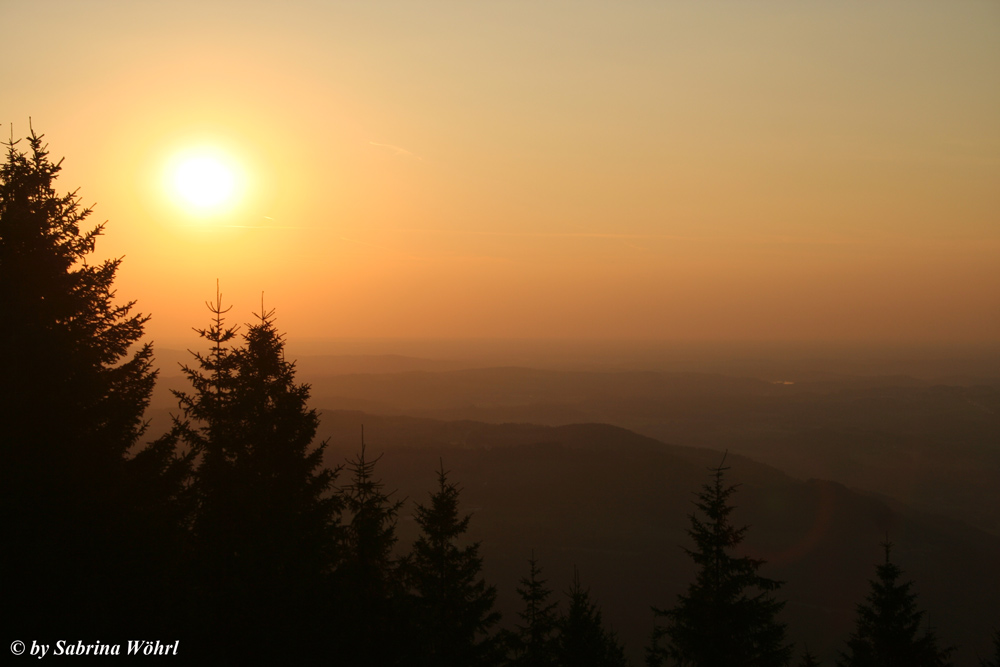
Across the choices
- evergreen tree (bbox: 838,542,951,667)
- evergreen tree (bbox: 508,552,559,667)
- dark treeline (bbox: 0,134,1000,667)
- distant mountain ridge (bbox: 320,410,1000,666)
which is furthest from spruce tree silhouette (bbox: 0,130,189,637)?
distant mountain ridge (bbox: 320,410,1000,666)

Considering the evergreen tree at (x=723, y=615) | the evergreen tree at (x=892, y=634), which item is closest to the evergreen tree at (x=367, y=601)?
the evergreen tree at (x=723, y=615)

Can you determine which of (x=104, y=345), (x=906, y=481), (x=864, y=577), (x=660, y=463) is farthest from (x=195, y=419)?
(x=906, y=481)

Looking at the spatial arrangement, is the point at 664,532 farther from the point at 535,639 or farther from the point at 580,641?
the point at 580,641

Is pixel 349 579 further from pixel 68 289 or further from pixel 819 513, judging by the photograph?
pixel 819 513

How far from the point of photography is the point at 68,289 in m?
10.1

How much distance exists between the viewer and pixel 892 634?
15.6 metres

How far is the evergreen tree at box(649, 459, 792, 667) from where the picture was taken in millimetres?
13406

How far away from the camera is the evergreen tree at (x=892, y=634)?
1529cm

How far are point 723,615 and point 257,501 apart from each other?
33.9 feet

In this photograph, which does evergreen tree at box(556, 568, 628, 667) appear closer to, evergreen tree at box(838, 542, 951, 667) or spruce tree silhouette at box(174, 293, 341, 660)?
evergreen tree at box(838, 542, 951, 667)

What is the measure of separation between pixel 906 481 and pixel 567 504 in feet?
263

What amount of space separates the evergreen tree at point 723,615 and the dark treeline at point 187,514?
1.6 inches

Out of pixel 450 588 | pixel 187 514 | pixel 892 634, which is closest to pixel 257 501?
pixel 187 514

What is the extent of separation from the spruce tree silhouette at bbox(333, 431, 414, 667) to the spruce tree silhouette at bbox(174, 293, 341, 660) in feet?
1.43
